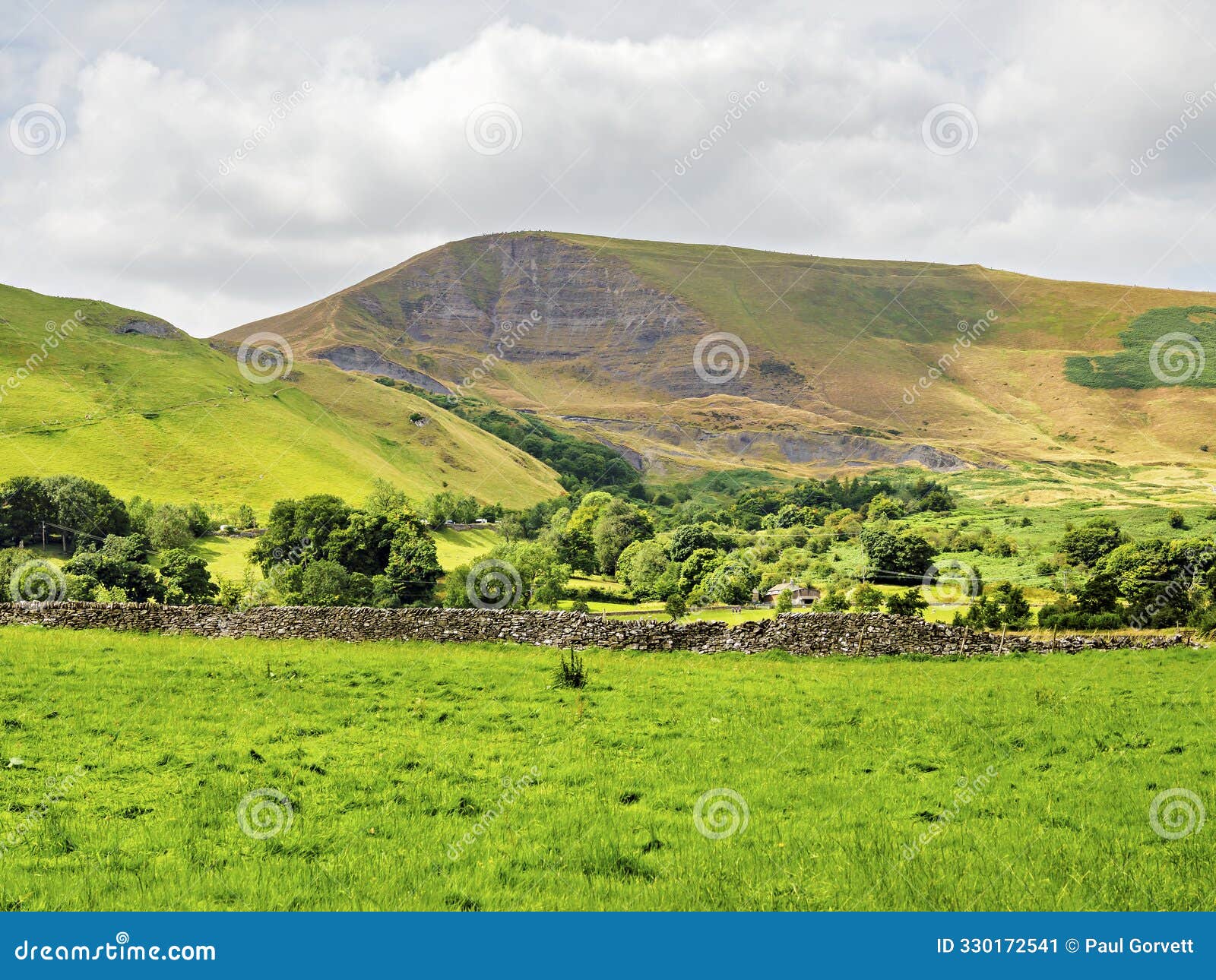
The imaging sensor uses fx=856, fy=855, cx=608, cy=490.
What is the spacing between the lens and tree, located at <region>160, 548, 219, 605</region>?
197ft

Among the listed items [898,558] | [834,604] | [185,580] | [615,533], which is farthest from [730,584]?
[185,580]

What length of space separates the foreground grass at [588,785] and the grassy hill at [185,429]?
4240 inches

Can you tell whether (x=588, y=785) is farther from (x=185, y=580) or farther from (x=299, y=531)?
(x=299, y=531)

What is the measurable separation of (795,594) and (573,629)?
3608 centimetres

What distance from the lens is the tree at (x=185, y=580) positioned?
60062mm

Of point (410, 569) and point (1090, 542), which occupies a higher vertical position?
point (1090, 542)

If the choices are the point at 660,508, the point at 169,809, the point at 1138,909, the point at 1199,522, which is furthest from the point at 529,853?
the point at 660,508

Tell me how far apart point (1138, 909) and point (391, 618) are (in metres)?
22.4

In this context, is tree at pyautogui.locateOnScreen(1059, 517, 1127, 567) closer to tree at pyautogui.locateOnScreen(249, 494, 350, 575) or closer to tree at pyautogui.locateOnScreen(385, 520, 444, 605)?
tree at pyautogui.locateOnScreen(385, 520, 444, 605)

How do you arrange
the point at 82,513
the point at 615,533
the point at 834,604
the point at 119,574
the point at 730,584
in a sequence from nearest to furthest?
1. the point at 834,604
2. the point at 119,574
3. the point at 730,584
4. the point at 82,513
5. the point at 615,533

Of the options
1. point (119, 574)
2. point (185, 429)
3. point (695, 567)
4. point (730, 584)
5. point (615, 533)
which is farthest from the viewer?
point (185, 429)

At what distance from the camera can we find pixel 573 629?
1054 inches

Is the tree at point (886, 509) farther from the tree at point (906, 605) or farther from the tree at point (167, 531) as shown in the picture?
the tree at point (167, 531)

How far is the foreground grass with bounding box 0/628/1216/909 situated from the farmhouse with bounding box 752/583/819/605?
36.6 meters
